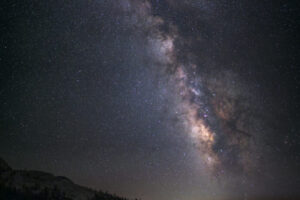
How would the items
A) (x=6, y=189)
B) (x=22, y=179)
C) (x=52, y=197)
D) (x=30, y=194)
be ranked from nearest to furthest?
1. (x=6, y=189)
2. (x=30, y=194)
3. (x=52, y=197)
4. (x=22, y=179)

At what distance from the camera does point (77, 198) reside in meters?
45.5

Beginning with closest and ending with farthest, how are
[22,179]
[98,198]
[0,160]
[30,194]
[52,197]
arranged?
[30,194]
[52,197]
[22,179]
[0,160]
[98,198]

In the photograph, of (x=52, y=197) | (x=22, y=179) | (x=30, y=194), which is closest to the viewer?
(x=30, y=194)

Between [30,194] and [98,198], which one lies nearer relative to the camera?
[30,194]

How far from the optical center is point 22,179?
40406mm

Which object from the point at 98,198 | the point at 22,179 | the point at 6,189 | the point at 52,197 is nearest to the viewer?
the point at 6,189

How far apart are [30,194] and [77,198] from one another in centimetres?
1471

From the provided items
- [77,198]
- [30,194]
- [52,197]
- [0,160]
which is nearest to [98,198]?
[77,198]

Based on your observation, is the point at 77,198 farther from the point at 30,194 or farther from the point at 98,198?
the point at 30,194

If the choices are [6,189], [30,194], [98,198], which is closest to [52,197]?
[30,194]

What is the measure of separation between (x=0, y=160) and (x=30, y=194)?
649 inches

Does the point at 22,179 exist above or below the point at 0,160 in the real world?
below

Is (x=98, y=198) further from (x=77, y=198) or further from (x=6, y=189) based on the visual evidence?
(x=6, y=189)

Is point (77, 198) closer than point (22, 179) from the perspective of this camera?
No
